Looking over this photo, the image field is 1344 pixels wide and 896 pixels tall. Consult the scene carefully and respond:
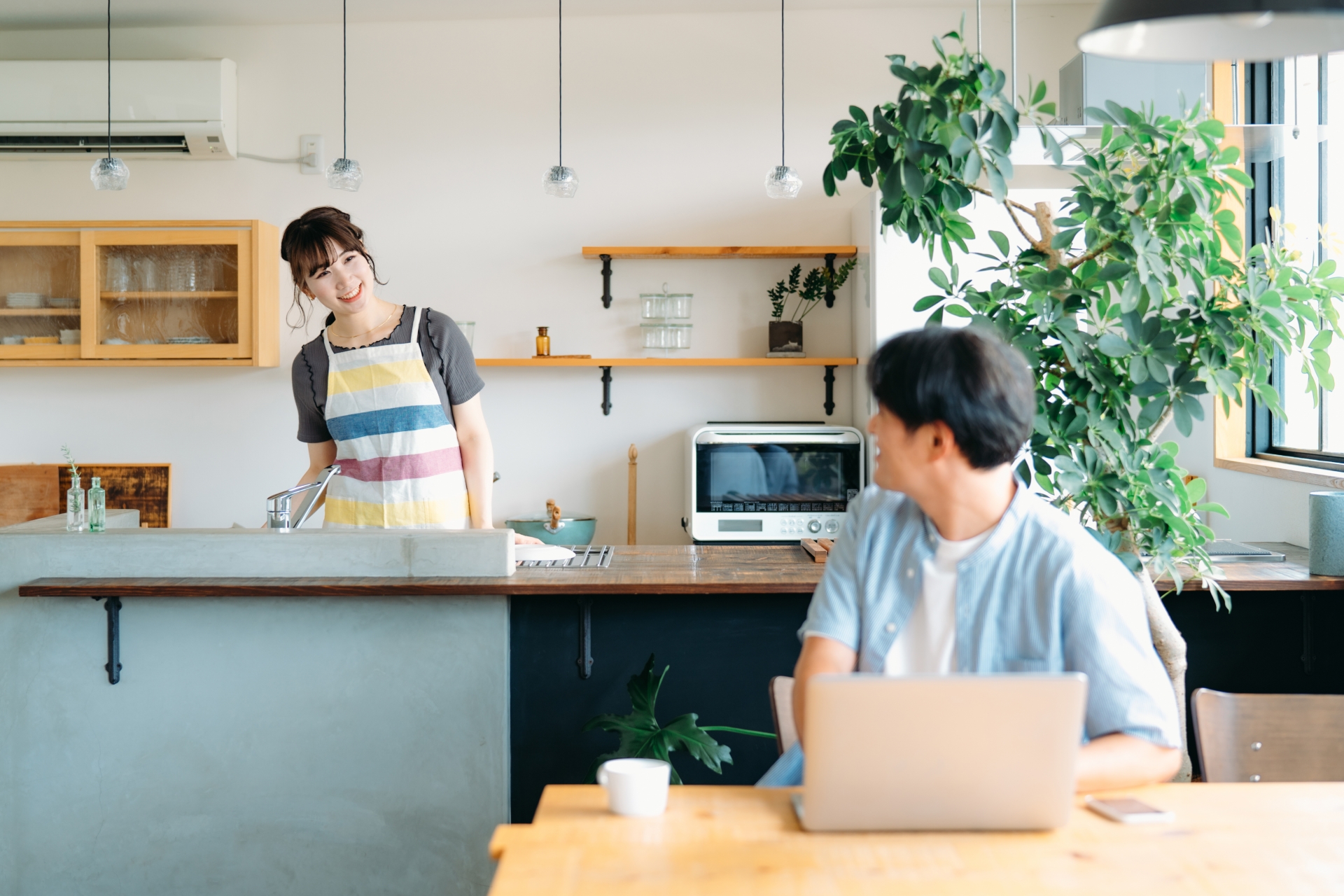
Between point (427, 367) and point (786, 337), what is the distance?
180 centimetres

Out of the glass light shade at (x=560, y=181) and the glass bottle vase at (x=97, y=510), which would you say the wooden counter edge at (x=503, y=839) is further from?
the glass light shade at (x=560, y=181)

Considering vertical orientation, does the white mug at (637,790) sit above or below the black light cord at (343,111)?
below

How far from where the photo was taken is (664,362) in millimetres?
3814

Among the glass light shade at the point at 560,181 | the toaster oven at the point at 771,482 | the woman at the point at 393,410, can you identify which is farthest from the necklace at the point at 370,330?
the toaster oven at the point at 771,482

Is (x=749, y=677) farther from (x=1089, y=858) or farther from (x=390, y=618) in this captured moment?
(x=1089, y=858)

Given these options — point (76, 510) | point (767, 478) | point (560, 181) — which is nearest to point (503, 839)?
point (76, 510)

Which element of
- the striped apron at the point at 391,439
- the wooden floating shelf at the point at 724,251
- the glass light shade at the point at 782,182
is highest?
the glass light shade at the point at 782,182

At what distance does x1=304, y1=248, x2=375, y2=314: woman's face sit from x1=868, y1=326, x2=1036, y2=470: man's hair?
4.69 feet

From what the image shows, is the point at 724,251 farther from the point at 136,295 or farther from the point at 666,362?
the point at 136,295

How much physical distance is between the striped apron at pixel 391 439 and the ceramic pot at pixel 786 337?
1.71 meters

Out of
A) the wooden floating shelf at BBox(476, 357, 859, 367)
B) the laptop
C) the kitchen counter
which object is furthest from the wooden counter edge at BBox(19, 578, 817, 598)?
the wooden floating shelf at BBox(476, 357, 859, 367)

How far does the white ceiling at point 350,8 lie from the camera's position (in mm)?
3781

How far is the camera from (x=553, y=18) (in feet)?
12.8

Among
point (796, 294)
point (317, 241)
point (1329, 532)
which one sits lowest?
point (1329, 532)
